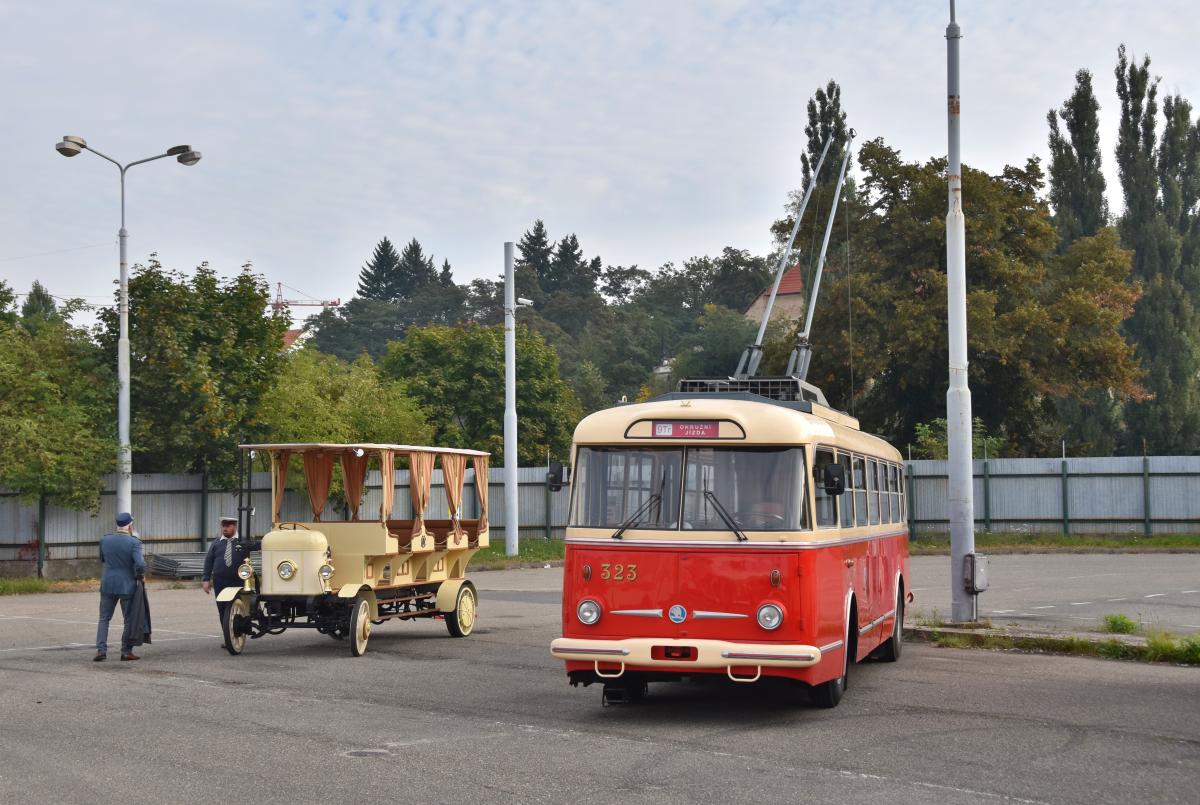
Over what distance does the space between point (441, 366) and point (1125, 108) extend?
32.5 m

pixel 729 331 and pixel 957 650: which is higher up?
pixel 729 331

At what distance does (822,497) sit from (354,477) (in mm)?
8931

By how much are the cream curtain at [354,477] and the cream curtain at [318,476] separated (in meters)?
0.23

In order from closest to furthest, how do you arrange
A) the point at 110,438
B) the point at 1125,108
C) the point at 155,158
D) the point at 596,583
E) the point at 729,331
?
the point at 596,583 → the point at 155,158 → the point at 110,438 → the point at 1125,108 → the point at 729,331

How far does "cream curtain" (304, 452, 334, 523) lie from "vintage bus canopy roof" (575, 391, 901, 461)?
24.4 feet

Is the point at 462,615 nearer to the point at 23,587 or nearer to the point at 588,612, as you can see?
the point at 588,612

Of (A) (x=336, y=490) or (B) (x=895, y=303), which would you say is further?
(B) (x=895, y=303)

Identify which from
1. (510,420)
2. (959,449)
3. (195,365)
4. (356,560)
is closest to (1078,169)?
(510,420)

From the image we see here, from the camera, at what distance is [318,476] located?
18828mm

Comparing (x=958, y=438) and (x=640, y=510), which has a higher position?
(x=958, y=438)

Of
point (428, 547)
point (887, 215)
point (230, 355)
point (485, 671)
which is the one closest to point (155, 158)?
point (230, 355)

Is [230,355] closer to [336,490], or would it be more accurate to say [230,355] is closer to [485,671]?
[336,490]

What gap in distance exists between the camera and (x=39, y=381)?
109ft

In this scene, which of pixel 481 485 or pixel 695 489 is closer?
pixel 695 489
